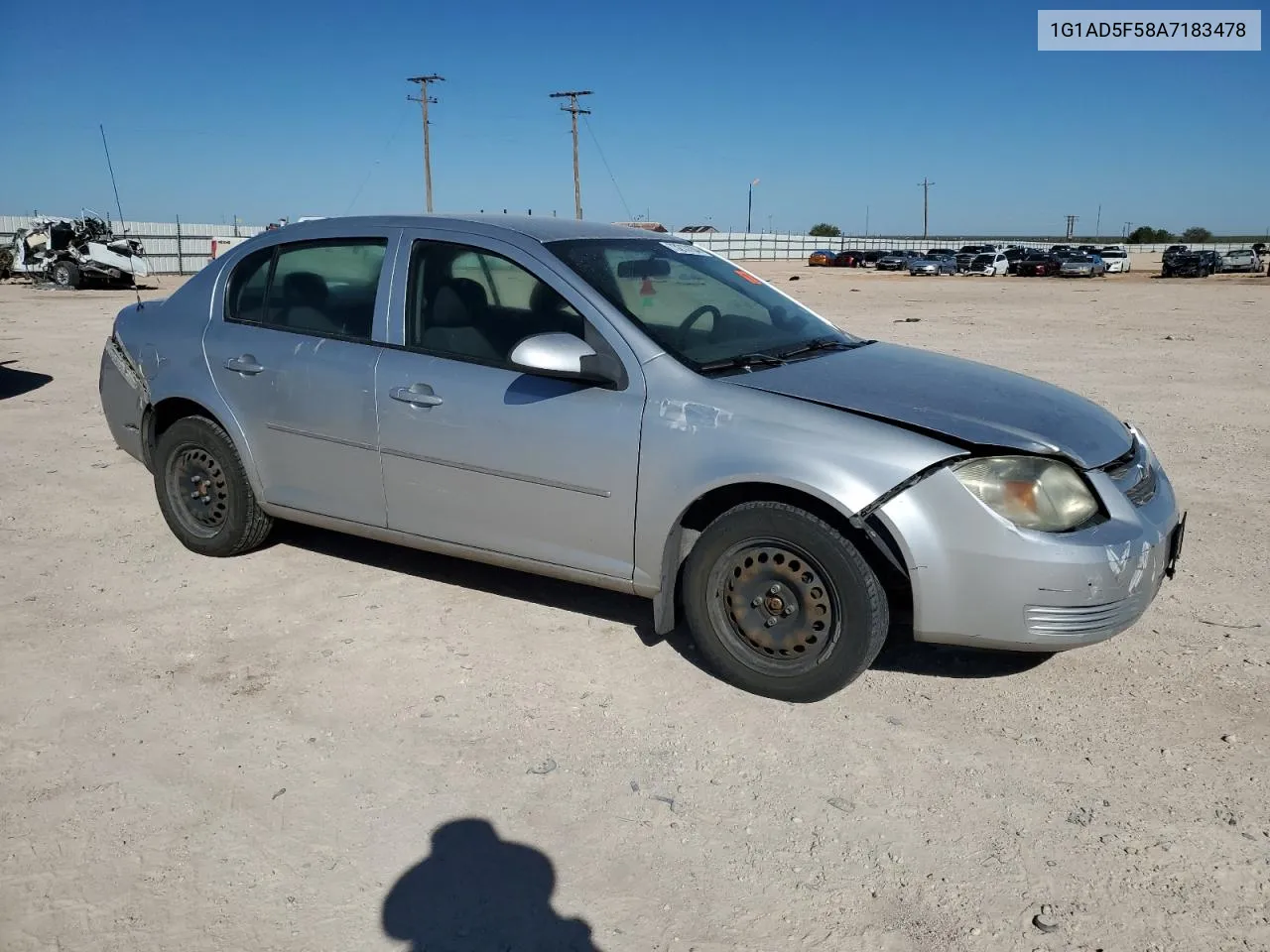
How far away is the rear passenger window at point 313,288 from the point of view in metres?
4.61

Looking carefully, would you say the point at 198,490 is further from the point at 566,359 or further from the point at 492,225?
the point at 566,359

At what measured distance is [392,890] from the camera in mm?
2756

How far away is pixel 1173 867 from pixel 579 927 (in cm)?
161

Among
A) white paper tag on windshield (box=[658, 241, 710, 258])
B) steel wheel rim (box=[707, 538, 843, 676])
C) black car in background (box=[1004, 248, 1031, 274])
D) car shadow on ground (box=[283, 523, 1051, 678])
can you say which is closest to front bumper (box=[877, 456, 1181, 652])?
steel wheel rim (box=[707, 538, 843, 676])

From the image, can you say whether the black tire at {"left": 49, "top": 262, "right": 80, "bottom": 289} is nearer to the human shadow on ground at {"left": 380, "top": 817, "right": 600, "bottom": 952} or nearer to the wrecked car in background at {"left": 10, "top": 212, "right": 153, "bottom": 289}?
the wrecked car in background at {"left": 10, "top": 212, "right": 153, "bottom": 289}

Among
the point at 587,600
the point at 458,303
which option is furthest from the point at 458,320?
the point at 587,600

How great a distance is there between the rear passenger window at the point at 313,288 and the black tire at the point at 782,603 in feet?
6.22

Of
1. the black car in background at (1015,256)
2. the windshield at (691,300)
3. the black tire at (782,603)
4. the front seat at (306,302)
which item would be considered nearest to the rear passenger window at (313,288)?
the front seat at (306,302)

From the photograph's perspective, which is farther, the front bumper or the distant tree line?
the distant tree line

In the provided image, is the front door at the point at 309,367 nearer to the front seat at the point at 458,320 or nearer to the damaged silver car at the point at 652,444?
the damaged silver car at the point at 652,444

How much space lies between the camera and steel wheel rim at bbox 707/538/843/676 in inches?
142

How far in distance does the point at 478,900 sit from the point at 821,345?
278 centimetres

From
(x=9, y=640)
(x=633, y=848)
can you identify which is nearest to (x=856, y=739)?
(x=633, y=848)

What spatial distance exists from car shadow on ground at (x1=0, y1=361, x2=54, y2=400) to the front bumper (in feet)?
31.0
